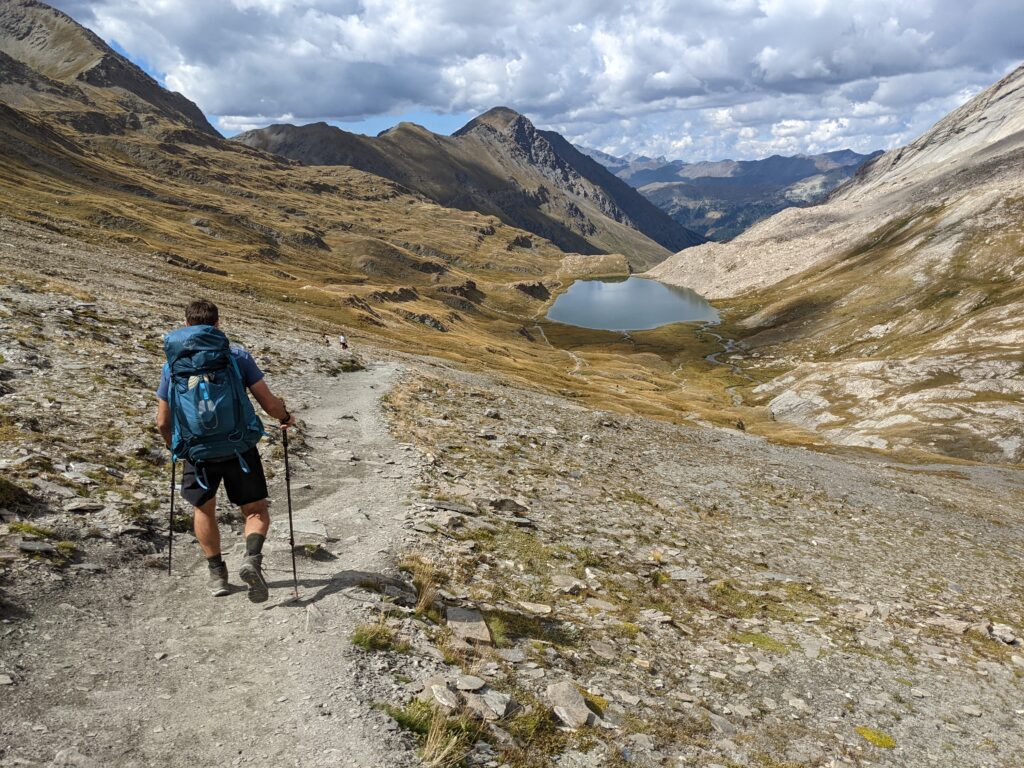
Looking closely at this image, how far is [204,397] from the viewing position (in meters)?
9.22

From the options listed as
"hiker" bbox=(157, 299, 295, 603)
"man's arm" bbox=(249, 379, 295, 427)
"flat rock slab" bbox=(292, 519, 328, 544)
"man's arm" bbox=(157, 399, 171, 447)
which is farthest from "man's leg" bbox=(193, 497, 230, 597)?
"flat rock slab" bbox=(292, 519, 328, 544)

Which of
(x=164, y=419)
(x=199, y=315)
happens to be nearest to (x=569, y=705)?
(x=164, y=419)

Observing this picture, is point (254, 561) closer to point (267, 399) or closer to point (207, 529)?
point (207, 529)

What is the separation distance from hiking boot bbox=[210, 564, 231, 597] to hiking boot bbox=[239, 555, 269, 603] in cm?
47

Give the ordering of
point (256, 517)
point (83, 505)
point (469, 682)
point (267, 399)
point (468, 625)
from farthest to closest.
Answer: point (83, 505), point (468, 625), point (256, 517), point (267, 399), point (469, 682)

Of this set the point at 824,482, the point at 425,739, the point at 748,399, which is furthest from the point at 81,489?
the point at 748,399

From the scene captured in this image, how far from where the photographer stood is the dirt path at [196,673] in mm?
6617

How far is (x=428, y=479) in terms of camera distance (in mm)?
18406

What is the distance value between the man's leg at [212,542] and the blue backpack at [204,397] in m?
0.68

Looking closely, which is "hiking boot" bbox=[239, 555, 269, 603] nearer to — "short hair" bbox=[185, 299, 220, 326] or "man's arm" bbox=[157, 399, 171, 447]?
"man's arm" bbox=[157, 399, 171, 447]

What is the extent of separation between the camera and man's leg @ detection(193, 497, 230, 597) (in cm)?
973

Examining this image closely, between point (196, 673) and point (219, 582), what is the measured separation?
2225 millimetres

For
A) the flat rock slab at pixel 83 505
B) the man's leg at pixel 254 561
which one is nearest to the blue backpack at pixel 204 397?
the man's leg at pixel 254 561

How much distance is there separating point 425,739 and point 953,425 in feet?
340
